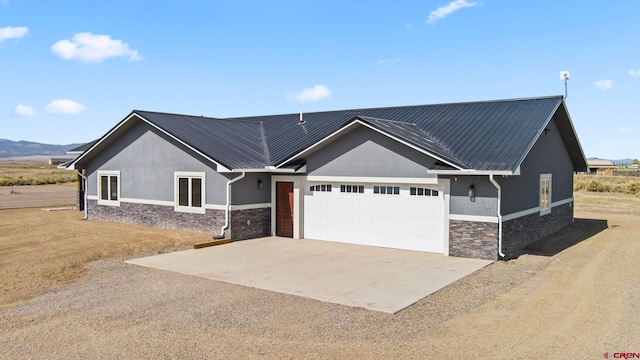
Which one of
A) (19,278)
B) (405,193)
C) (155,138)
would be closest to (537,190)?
(405,193)

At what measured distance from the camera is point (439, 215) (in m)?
14.4

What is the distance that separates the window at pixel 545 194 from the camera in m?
17.5

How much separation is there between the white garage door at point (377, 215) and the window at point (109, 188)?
28.2ft

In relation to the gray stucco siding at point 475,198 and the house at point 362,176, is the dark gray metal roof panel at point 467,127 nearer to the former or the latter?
the house at point 362,176

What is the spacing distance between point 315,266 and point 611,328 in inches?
268

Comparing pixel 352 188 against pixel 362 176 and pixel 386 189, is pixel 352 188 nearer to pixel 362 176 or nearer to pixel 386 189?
pixel 362 176

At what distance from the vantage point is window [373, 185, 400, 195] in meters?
15.2

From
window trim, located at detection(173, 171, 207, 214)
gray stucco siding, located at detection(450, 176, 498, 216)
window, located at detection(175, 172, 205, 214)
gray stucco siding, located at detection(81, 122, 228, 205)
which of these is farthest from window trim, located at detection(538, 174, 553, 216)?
window, located at detection(175, 172, 205, 214)

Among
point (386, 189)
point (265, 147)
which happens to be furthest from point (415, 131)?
point (265, 147)

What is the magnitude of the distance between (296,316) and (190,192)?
34.0ft

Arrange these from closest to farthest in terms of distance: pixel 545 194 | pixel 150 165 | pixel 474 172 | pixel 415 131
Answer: pixel 474 172, pixel 415 131, pixel 545 194, pixel 150 165

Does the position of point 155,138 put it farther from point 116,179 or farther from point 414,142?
point 414,142

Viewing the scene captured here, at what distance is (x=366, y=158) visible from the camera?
15.6m

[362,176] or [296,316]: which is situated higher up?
[362,176]
